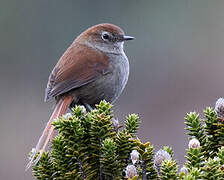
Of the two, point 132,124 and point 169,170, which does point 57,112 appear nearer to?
point 132,124

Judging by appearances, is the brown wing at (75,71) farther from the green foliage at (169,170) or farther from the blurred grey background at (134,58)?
the blurred grey background at (134,58)

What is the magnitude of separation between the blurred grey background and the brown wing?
3781mm

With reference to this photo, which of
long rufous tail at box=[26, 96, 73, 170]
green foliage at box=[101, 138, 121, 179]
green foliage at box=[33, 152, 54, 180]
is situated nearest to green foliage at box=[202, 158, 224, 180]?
green foliage at box=[101, 138, 121, 179]

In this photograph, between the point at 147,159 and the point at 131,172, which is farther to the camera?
the point at 147,159

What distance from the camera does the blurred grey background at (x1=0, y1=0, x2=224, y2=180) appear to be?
10.4 metres

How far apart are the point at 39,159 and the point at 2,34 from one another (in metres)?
12.2

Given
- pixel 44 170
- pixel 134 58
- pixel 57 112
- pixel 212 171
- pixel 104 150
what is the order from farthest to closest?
pixel 134 58 → pixel 57 112 → pixel 44 170 → pixel 104 150 → pixel 212 171

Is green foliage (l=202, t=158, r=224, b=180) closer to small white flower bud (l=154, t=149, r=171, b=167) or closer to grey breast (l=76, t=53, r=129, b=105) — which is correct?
small white flower bud (l=154, t=149, r=171, b=167)

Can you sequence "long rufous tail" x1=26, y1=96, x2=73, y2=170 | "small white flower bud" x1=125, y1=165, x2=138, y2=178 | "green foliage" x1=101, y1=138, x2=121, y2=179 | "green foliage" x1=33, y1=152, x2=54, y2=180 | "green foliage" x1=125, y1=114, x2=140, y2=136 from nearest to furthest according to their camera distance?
"small white flower bud" x1=125, y1=165, x2=138, y2=178 → "green foliage" x1=101, y1=138, x2=121, y2=179 → "green foliage" x1=33, y1=152, x2=54, y2=180 → "green foliage" x1=125, y1=114, x2=140, y2=136 → "long rufous tail" x1=26, y1=96, x2=73, y2=170

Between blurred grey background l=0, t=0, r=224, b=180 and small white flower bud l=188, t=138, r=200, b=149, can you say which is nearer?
small white flower bud l=188, t=138, r=200, b=149

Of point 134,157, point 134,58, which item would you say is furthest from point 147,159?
point 134,58

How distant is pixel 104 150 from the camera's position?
2.66m

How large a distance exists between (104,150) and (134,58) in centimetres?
1076

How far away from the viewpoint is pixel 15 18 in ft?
48.5
